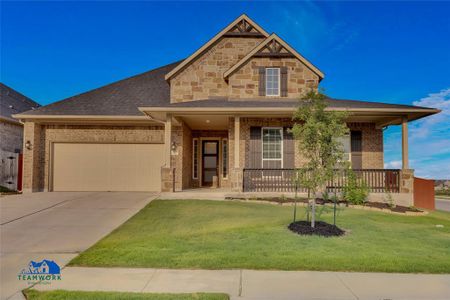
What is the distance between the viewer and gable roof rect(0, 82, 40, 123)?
16469mm

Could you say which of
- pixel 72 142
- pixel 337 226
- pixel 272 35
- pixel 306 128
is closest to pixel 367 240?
pixel 337 226

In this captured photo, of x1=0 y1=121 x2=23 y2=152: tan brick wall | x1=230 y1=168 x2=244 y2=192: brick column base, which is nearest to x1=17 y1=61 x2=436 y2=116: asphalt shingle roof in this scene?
x1=0 y1=121 x2=23 y2=152: tan brick wall

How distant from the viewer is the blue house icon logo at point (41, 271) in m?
4.68

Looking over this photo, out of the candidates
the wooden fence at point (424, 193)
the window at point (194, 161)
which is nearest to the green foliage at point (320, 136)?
the wooden fence at point (424, 193)

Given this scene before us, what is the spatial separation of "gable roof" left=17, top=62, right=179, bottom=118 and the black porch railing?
6198mm

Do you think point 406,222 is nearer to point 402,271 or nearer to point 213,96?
point 402,271

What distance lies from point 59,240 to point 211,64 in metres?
11.3

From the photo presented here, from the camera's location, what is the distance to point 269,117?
13477 millimetres

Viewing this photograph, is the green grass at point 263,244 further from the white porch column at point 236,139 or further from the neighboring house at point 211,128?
the neighboring house at point 211,128

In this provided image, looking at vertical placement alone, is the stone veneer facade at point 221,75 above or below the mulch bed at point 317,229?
above

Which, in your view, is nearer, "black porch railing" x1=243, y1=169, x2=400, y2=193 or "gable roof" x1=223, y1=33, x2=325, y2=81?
"black porch railing" x1=243, y1=169, x2=400, y2=193

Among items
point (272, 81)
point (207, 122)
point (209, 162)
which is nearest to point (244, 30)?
point (272, 81)

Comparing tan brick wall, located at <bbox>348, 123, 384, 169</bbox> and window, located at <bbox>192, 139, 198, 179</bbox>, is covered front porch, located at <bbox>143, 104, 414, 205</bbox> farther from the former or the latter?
window, located at <bbox>192, 139, 198, 179</bbox>

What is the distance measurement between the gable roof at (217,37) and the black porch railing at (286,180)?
636 cm
